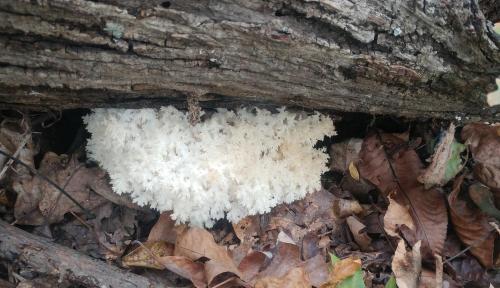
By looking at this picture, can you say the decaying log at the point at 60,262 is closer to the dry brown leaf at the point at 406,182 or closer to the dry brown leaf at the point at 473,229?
the dry brown leaf at the point at 406,182

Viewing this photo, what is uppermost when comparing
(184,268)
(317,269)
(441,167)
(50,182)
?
(50,182)

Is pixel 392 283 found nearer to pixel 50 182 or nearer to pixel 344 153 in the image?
pixel 344 153

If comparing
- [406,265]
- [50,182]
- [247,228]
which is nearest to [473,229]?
[406,265]

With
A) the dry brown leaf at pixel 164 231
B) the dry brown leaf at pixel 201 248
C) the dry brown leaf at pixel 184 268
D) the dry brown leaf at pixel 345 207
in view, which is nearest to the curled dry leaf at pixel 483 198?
the dry brown leaf at pixel 345 207

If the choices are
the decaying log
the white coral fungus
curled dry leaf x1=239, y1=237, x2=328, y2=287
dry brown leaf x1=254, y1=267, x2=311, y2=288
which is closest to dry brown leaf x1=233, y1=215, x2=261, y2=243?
the white coral fungus

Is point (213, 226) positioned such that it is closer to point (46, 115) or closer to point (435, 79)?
point (46, 115)

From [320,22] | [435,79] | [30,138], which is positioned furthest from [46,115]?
[435,79]

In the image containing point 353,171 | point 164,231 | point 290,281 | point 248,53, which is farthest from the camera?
point 353,171
